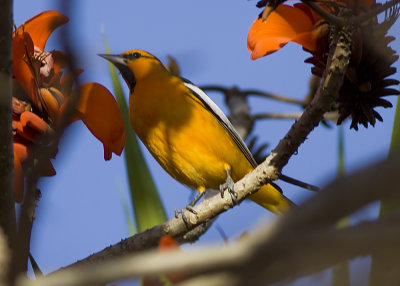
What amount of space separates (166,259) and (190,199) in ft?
6.78

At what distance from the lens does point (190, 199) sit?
2.32m

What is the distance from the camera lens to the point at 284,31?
1.06 m

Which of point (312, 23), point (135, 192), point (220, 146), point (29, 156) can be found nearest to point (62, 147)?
point (29, 156)

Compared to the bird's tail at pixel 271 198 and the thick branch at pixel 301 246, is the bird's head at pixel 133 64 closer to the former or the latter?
the bird's tail at pixel 271 198

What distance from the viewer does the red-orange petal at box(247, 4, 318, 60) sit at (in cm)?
104

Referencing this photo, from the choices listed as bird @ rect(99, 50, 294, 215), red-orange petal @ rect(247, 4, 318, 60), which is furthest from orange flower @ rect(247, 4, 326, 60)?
bird @ rect(99, 50, 294, 215)

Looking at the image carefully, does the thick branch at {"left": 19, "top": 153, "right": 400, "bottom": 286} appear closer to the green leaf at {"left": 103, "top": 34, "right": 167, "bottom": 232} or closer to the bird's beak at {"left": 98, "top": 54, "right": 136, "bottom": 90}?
the green leaf at {"left": 103, "top": 34, "right": 167, "bottom": 232}

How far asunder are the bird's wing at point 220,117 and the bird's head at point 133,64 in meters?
0.19

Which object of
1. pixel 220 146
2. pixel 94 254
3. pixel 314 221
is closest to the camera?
pixel 314 221

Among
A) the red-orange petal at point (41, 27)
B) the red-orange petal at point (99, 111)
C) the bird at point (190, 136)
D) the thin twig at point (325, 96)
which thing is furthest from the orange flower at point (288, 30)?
the bird at point (190, 136)

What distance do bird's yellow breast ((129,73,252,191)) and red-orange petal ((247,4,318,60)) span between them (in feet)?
3.56

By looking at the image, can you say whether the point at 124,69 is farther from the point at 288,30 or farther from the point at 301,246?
the point at 301,246

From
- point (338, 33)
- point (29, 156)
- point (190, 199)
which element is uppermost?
point (338, 33)

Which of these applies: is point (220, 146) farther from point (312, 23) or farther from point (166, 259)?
point (166, 259)
